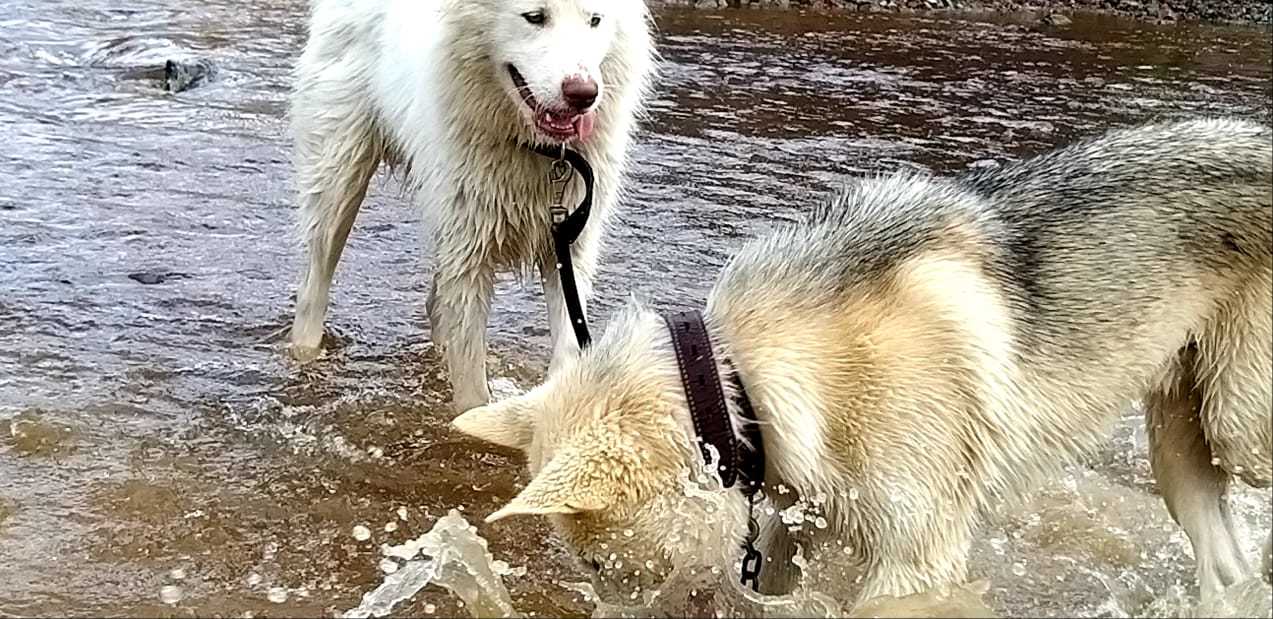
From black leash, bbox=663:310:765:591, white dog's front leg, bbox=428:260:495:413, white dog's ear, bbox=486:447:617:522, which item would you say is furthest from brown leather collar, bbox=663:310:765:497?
white dog's front leg, bbox=428:260:495:413

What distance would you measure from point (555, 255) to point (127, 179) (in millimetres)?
4187

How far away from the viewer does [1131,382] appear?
3.57m

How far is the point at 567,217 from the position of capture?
16.7ft

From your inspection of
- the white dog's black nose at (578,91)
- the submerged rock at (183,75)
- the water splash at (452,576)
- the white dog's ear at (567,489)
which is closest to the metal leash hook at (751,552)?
the white dog's ear at (567,489)

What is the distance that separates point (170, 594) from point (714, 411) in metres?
1.90

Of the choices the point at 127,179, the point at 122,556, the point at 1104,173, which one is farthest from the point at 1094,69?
the point at 122,556

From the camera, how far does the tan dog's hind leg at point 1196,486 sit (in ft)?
12.4

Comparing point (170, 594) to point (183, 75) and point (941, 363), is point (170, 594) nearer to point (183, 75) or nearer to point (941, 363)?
point (941, 363)

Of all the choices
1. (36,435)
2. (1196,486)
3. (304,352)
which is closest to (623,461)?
(1196,486)

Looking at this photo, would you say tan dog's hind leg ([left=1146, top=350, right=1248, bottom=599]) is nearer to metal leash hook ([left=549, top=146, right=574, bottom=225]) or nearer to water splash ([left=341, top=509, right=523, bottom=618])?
water splash ([left=341, top=509, right=523, bottom=618])

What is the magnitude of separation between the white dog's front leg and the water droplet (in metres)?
1.60

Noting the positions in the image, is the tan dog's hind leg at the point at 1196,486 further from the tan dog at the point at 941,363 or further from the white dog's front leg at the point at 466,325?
the white dog's front leg at the point at 466,325

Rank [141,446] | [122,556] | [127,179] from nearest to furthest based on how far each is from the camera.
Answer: [122,556], [141,446], [127,179]

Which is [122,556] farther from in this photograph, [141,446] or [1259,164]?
[1259,164]
